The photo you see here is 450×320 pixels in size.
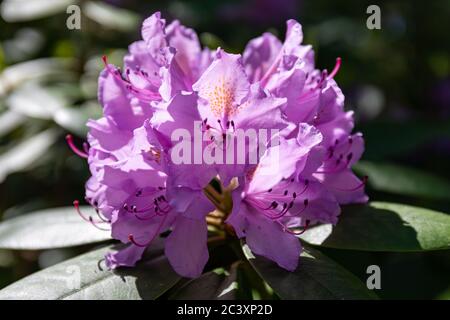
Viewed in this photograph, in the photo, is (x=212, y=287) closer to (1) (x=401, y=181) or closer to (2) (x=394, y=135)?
(1) (x=401, y=181)

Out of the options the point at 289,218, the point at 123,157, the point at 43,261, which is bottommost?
the point at 43,261

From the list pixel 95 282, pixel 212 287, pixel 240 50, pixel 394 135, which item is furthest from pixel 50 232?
pixel 394 135

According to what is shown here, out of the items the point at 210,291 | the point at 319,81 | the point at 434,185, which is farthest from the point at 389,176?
the point at 210,291

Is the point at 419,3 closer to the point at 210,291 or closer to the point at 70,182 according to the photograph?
the point at 70,182

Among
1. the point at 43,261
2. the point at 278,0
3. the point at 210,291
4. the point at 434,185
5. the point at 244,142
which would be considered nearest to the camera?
the point at 244,142

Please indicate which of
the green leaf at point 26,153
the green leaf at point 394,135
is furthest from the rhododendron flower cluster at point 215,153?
the green leaf at point 26,153

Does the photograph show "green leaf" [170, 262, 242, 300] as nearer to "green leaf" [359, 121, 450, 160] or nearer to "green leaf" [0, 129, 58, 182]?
"green leaf" [359, 121, 450, 160]
